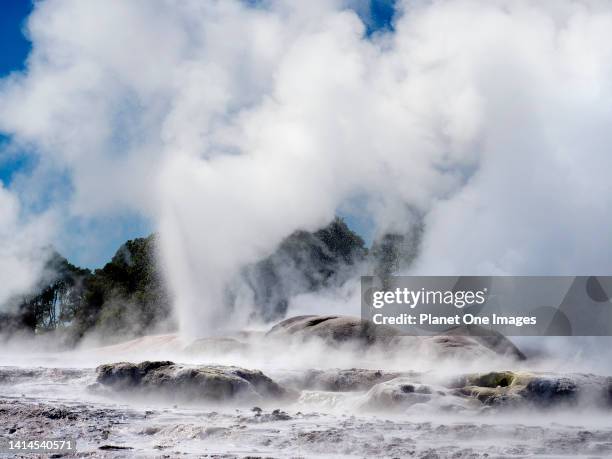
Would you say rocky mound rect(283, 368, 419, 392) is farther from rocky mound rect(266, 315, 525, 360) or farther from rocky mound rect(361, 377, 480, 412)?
rocky mound rect(266, 315, 525, 360)

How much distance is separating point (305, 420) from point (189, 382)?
13.7 feet

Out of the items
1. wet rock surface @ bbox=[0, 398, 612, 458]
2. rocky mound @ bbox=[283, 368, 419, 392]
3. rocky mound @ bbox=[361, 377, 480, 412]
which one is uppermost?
rocky mound @ bbox=[283, 368, 419, 392]

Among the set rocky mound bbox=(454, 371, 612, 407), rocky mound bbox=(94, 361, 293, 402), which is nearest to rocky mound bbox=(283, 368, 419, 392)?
rocky mound bbox=(94, 361, 293, 402)

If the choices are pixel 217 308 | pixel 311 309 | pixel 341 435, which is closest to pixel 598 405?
pixel 341 435

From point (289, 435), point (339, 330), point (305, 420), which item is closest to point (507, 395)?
point (305, 420)

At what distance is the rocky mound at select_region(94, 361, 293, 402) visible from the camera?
58.1ft

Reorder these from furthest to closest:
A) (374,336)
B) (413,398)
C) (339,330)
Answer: (339,330)
(374,336)
(413,398)

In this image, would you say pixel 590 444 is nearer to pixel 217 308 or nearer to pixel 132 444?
pixel 132 444

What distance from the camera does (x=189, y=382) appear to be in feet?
58.8

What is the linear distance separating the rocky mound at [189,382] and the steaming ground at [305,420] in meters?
0.20

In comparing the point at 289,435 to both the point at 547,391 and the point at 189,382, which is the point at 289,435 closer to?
the point at 189,382

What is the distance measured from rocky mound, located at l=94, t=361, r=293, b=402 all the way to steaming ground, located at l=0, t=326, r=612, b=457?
0.66ft

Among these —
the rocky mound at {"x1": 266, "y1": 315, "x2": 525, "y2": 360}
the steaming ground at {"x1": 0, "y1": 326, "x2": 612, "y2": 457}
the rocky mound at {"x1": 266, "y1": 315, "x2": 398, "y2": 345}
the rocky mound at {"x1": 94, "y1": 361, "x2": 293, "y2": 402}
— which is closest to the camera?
the steaming ground at {"x1": 0, "y1": 326, "x2": 612, "y2": 457}

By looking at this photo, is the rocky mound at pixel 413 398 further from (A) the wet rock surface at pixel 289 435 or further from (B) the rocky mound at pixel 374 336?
(B) the rocky mound at pixel 374 336
